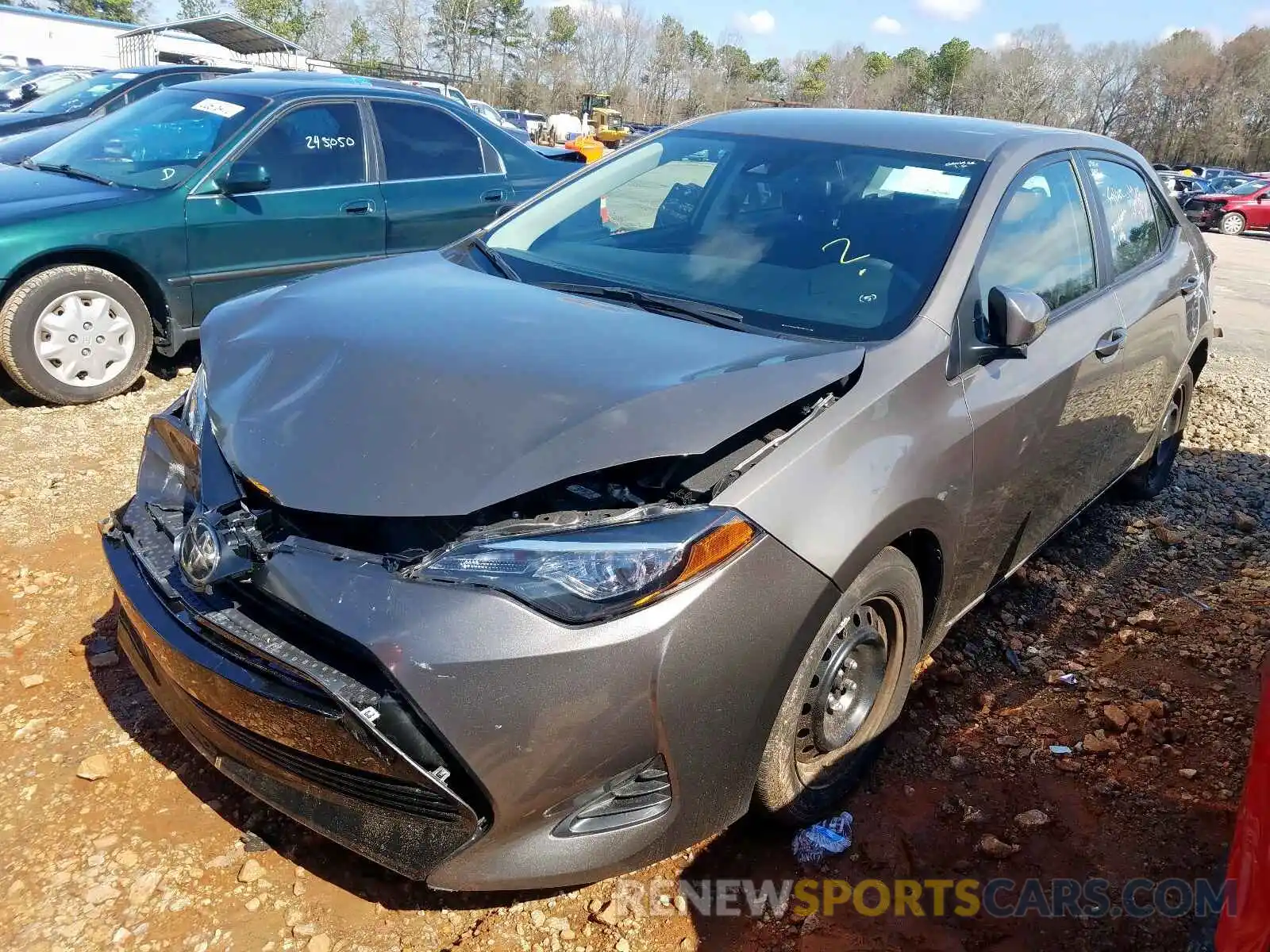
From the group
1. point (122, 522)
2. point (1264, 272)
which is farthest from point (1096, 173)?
point (1264, 272)

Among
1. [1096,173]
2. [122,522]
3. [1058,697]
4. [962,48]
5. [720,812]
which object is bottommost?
[1058,697]

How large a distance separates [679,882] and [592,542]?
101 centimetres

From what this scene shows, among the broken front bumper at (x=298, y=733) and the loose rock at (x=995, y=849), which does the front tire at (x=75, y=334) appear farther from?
the loose rock at (x=995, y=849)

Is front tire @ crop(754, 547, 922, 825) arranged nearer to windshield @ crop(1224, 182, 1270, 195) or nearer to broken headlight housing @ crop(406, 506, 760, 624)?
broken headlight housing @ crop(406, 506, 760, 624)

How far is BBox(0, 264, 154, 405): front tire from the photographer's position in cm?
480

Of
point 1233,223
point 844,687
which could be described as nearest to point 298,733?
point 844,687

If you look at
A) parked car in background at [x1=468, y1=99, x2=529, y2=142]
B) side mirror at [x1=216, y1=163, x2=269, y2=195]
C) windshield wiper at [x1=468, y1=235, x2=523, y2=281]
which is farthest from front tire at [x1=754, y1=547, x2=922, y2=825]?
parked car in background at [x1=468, y1=99, x2=529, y2=142]

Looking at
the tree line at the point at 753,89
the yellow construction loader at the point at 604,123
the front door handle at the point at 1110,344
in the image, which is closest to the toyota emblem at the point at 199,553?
the front door handle at the point at 1110,344

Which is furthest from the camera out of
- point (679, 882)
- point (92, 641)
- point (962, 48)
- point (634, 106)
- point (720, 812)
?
point (962, 48)

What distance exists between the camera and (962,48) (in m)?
72.9

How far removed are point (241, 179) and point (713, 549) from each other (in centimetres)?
463

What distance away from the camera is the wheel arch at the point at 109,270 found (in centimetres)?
477

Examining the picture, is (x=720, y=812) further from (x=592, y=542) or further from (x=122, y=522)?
(x=122, y=522)

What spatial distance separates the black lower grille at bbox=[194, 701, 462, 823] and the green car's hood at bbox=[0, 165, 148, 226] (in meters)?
4.00
